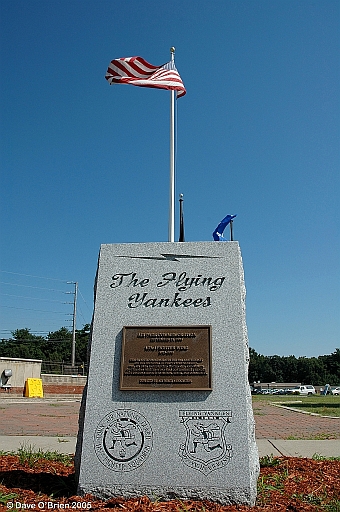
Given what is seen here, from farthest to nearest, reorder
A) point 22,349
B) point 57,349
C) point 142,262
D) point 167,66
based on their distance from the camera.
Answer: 1. point 57,349
2. point 22,349
3. point 167,66
4. point 142,262

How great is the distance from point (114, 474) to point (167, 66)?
24.5 ft

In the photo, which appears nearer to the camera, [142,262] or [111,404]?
[111,404]

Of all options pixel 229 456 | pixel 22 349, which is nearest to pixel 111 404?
pixel 229 456

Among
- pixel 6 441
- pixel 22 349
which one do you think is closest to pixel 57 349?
pixel 22 349

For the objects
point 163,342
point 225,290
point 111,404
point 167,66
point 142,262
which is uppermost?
point 167,66

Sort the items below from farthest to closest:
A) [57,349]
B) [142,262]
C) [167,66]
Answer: [57,349]
[167,66]
[142,262]

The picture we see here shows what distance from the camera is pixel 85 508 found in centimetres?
427

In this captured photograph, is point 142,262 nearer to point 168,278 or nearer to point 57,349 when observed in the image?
point 168,278

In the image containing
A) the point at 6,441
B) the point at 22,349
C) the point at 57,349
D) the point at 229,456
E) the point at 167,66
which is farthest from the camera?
the point at 57,349

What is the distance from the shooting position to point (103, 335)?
5121 millimetres

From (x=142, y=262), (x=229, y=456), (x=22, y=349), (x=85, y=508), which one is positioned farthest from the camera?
(x=22, y=349)

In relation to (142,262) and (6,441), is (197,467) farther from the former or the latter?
(6,441)

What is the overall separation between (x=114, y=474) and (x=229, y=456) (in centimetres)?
114

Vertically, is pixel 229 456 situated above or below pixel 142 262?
Result: below
